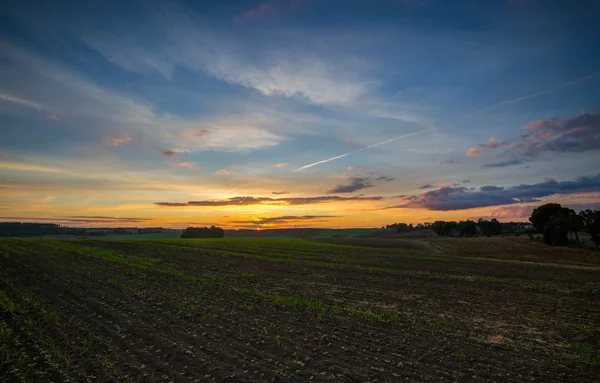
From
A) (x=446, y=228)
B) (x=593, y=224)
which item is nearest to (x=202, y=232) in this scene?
(x=446, y=228)

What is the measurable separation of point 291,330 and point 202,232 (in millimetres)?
178552

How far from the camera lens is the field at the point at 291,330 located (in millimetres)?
11148

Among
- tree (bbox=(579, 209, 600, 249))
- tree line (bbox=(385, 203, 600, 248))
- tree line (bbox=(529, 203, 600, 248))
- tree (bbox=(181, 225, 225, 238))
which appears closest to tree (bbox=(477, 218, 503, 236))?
tree line (bbox=(385, 203, 600, 248))

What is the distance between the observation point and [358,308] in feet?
65.5

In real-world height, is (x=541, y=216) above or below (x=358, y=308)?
above

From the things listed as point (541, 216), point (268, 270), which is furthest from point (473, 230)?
point (268, 270)

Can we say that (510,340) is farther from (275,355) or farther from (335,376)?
(275,355)

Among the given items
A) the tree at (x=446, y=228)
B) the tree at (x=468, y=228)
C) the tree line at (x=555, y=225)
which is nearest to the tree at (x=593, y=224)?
the tree line at (x=555, y=225)

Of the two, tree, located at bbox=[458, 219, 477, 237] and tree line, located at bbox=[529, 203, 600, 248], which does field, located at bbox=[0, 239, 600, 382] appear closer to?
tree line, located at bbox=[529, 203, 600, 248]

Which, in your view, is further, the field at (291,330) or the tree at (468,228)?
the tree at (468,228)

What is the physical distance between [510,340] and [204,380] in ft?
40.8

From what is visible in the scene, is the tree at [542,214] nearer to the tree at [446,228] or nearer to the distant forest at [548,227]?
the distant forest at [548,227]

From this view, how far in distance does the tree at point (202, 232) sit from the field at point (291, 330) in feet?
521

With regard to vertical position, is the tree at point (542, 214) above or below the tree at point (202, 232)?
above
